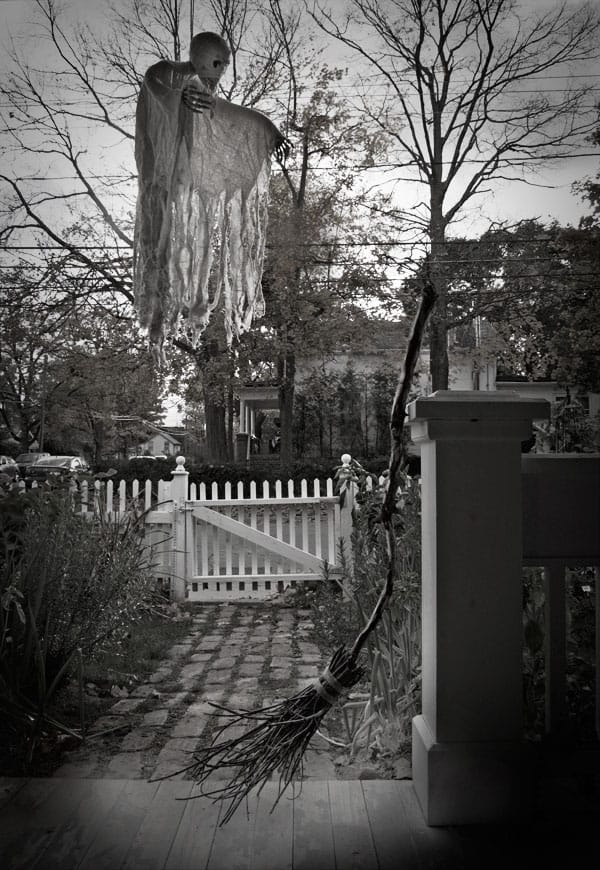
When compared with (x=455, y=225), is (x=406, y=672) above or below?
below

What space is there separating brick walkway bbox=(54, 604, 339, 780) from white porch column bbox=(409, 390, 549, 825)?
21.5 inches

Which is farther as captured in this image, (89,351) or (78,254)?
(89,351)

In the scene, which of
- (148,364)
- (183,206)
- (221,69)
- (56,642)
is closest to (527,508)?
(183,206)

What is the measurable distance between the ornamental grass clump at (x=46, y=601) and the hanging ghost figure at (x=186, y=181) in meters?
0.76

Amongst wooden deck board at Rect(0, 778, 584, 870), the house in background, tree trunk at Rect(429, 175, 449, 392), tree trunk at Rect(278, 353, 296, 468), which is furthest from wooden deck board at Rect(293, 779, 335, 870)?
the house in background

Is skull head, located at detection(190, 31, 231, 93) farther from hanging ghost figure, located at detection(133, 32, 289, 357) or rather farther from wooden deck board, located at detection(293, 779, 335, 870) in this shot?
wooden deck board, located at detection(293, 779, 335, 870)

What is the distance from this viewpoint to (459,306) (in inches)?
364

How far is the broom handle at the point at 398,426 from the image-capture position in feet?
4.18

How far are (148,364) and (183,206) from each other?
26.2 ft

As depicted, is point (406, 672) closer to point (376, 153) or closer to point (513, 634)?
point (513, 634)

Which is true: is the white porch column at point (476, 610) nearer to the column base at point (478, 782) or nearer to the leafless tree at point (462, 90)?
the column base at point (478, 782)

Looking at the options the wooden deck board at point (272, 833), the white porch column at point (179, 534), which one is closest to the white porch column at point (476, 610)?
the wooden deck board at point (272, 833)

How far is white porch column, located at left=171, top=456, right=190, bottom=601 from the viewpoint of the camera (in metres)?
4.41

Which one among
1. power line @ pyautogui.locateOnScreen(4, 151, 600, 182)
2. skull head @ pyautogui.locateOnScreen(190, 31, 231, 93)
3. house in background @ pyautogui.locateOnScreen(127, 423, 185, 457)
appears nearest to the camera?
skull head @ pyautogui.locateOnScreen(190, 31, 231, 93)
